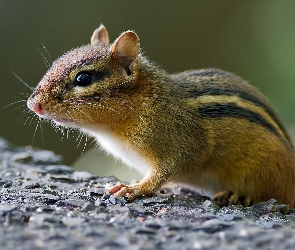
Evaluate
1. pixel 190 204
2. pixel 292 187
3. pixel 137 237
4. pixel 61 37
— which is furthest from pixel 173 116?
pixel 61 37

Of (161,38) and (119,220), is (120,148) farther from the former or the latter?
(161,38)

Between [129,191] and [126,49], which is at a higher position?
[126,49]

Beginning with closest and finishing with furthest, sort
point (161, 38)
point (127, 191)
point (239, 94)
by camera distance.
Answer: point (127, 191)
point (239, 94)
point (161, 38)

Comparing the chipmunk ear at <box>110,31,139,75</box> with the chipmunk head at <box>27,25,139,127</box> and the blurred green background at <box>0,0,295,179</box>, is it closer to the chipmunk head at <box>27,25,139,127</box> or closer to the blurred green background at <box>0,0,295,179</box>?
the chipmunk head at <box>27,25,139,127</box>

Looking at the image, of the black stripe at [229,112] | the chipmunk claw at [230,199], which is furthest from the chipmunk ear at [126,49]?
the chipmunk claw at [230,199]

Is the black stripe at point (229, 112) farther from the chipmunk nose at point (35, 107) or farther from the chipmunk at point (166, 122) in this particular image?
the chipmunk nose at point (35, 107)

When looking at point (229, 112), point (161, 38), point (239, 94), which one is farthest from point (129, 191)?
point (161, 38)

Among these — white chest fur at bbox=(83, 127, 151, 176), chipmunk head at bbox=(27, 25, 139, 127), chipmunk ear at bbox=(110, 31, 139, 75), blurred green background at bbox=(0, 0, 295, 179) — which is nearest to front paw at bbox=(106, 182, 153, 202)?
white chest fur at bbox=(83, 127, 151, 176)
